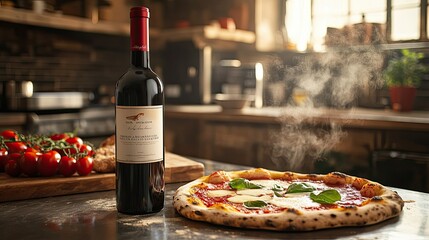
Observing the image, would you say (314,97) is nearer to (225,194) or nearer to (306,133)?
(306,133)

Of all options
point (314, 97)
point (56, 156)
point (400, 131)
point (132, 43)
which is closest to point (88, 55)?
point (314, 97)

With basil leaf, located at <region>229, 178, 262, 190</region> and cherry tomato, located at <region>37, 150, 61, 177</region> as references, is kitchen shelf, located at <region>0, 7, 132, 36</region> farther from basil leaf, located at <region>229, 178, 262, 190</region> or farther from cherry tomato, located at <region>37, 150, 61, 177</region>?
basil leaf, located at <region>229, 178, 262, 190</region>

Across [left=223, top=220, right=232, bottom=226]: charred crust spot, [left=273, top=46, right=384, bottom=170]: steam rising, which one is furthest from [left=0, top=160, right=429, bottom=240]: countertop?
[left=273, top=46, right=384, bottom=170]: steam rising

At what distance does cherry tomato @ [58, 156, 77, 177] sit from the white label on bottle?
0.36 meters

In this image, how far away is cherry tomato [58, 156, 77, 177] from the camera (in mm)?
1348

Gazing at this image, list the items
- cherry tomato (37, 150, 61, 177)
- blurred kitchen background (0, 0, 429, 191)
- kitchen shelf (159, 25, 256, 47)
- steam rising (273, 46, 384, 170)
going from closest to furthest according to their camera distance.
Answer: cherry tomato (37, 150, 61, 177), blurred kitchen background (0, 0, 429, 191), steam rising (273, 46, 384, 170), kitchen shelf (159, 25, 256, 47)

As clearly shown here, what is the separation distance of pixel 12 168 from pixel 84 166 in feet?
0.67

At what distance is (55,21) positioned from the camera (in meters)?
4.30

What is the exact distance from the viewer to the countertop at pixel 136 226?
3.04ft

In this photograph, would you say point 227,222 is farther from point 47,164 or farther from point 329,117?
point 329,117

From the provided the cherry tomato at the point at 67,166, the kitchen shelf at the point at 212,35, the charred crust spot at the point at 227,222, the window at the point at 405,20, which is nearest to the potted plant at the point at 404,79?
the window at the point at 405,20

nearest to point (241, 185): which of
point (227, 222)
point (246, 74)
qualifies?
point (227, 222)

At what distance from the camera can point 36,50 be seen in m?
4.62

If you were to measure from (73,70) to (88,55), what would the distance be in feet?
0.84
